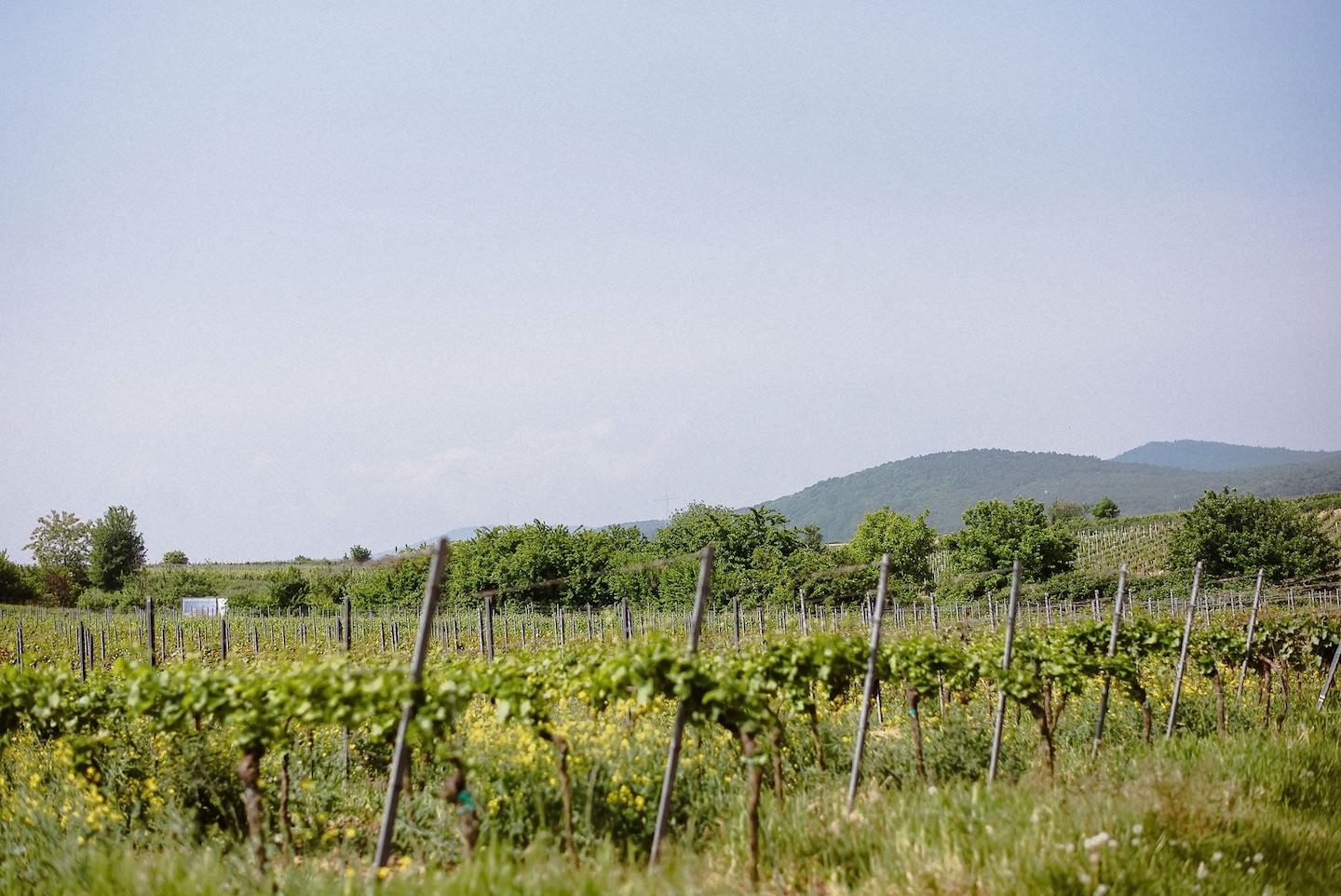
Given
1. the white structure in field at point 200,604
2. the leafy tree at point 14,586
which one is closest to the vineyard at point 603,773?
the white structure in field at point 200,604

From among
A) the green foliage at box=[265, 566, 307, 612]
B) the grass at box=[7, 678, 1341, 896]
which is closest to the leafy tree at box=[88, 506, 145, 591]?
the green foliage at box=[265, 566, 307, 612]

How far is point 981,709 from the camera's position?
32.2 feet

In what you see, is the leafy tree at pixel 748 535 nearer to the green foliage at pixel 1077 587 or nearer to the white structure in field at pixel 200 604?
the green foliage at pixel 1077 587

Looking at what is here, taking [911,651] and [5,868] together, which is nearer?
[5,868]

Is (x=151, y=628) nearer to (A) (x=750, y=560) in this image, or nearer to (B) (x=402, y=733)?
(B) (x=402, y=733)

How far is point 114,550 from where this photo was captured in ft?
205

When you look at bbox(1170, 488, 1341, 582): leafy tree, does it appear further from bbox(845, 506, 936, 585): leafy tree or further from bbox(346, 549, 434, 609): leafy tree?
bbox(346, 549, 434, 609): leafy tree

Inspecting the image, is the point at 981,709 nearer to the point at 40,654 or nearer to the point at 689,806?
the point at 689,806

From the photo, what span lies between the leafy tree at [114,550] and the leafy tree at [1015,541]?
5854 centimetres

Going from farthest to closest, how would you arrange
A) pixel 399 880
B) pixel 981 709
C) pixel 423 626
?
pixel 981 709 → pixel 423 626 → pixel 399 880

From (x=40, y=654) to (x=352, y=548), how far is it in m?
40.4

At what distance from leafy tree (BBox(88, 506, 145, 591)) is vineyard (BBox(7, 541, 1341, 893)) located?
212 feet

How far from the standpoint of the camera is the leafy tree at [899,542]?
5344 cm

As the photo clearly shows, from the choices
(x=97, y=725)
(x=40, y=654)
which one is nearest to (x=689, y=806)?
(x=97, y=725)
